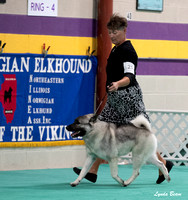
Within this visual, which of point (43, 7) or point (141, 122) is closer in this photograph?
point (141, 122)

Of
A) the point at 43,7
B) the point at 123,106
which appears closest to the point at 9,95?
the point at 43,7

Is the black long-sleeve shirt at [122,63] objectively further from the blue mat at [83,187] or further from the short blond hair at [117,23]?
the blue mat at [83,187]

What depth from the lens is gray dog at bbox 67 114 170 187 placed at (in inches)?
214

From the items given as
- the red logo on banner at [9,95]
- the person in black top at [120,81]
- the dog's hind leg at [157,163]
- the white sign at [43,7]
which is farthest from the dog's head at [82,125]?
the white sign at [43,7]

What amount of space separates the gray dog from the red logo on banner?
1671mm

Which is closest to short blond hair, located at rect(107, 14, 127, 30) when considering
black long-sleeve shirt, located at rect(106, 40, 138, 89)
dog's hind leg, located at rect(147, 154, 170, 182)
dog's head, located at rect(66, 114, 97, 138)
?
black long-sleeve shirt, located at rect(106, 40, 138, 89)

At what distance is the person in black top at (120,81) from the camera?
5.46 m

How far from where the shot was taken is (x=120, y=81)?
5309 mm

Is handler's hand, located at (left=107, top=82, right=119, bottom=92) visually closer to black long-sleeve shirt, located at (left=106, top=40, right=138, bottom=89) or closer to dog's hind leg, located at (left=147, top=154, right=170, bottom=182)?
black long-sleeve shirt, located at (left=106, top=40, right=138, bottom=89)

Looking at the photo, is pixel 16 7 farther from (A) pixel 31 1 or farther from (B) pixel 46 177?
(B) pixel 46 177

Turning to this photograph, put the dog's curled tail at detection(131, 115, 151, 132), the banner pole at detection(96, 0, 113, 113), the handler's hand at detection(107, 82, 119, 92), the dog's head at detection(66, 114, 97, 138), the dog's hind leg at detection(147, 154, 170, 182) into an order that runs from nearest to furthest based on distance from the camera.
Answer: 1. the handler's hand at detection(107, 82, 119, 92)
2. the dog's head at detection(66, 114, 97, 138)
3. the dog's curled tail at detection(131, 115, 151, 132)
4. the dog's hind leg at detection(147, 154, 170, 182)
5. the banner pole at detection(96, 0, 113, 113)

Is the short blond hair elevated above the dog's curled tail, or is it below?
above

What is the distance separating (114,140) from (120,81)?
56cm

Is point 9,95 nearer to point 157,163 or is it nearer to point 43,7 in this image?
point 43,7
